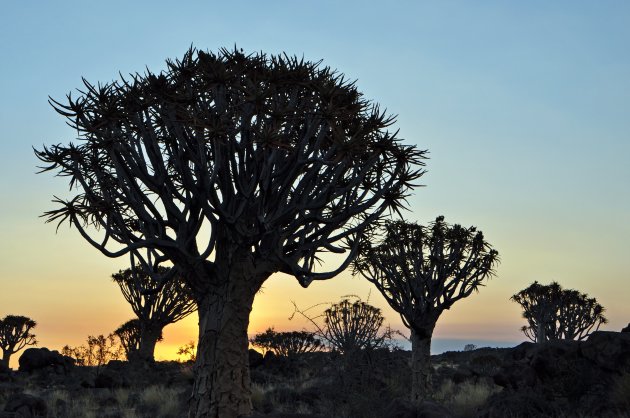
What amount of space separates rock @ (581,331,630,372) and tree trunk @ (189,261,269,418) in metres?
8.11

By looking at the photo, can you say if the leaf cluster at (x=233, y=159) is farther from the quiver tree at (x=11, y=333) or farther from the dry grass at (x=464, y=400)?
the quiver tree at (x=11, y=333)

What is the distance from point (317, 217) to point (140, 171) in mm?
3058

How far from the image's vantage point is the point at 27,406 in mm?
15539

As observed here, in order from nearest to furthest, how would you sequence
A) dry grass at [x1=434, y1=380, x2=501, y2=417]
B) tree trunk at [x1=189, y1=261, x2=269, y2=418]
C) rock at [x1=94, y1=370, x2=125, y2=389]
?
tree trunk at [x1=189, y1=261, x2=269, y2=418]
dry grass at [x1=434, y1=380, x2=501, y2=417]
rock at [x1=94, y1=370, x2=125, y2=389]

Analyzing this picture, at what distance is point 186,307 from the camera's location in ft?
104

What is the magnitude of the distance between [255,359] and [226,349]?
22318 mm

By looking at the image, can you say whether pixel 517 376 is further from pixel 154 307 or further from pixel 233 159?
pixel 154 307

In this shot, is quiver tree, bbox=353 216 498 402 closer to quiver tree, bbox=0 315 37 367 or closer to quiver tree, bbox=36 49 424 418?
quiver tree, bbox=36 49 424 418

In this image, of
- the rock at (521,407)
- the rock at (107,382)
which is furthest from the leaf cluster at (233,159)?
the rock at (107,382)

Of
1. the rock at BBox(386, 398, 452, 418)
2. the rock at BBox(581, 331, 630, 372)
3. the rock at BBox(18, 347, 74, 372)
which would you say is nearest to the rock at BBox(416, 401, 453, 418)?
the rock at BBox(386, 398, 452, 418)

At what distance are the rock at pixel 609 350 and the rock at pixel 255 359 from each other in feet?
65.3

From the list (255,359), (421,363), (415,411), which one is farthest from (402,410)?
(255,359)

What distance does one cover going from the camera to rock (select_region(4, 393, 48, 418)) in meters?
15.2

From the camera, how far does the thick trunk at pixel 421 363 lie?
19062 millimetres
